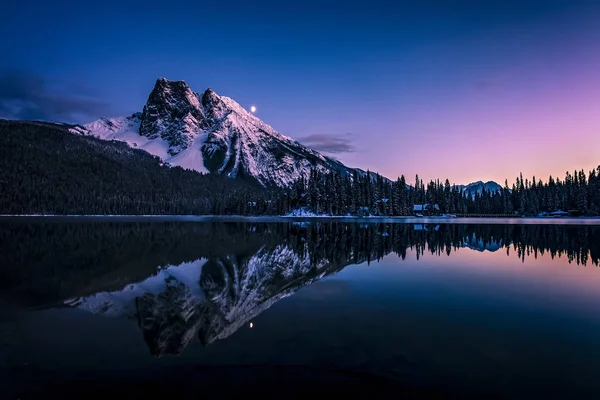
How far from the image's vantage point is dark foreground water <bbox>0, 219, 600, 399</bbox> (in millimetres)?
9945

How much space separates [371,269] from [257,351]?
1934 centimetres

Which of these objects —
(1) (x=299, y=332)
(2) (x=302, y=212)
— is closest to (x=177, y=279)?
(1) (x=299, y=332)

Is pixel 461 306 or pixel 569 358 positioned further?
pixel 461 306

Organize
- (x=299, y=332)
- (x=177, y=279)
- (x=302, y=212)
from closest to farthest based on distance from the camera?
1. (x=299, y=332)
2. (x=177, y=279)
3. (x=302, y=212)

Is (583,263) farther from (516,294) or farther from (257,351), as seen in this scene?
(257,351)

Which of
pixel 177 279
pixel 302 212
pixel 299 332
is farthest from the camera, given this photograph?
pixel 302 212

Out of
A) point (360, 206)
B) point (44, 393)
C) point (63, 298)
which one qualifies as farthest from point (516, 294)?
point (360, 206)

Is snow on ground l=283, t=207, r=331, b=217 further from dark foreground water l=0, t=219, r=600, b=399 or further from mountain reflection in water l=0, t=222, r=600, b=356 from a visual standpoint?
dark foreground water l=0, t=219, r=600, b=399

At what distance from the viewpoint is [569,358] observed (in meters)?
11.6

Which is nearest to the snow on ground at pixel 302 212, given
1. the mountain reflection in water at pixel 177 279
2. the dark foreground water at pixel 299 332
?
the mountain reflection in water at pixel 177 279

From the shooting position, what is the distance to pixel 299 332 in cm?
1427

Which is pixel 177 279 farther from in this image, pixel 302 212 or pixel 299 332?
pixel 302 212

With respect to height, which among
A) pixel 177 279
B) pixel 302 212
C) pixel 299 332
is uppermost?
pixel 302 212

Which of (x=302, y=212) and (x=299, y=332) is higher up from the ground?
(x=302, y=212)
